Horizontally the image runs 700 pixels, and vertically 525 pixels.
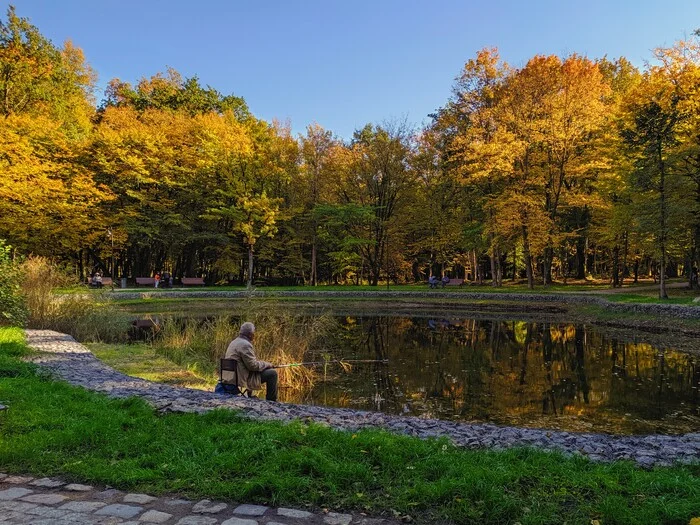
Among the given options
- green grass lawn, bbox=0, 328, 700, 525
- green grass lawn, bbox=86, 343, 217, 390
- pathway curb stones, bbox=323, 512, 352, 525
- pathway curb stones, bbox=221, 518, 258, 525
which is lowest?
green grass lawn, bbox=86, 343, 217, 390

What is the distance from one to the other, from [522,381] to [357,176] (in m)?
30.5

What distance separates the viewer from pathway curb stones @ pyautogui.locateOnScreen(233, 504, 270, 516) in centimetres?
329

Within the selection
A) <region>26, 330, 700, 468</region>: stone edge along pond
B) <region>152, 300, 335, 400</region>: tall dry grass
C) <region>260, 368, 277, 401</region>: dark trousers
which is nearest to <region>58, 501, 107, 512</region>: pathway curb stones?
<region>26, 330, 700, 468</region>: stone edge along pond

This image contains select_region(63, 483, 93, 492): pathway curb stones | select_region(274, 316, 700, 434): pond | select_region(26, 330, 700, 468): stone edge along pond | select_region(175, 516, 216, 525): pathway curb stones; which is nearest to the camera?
select_region(175, 516, 216, 525): pathway curb stones

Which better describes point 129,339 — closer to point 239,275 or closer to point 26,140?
point 26,140

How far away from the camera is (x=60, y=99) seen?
1420 inches

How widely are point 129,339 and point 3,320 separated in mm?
3159

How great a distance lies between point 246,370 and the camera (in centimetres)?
727

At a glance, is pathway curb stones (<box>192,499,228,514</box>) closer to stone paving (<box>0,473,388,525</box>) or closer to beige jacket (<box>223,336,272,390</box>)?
stone paving (<box>0,473,388,525</box>)

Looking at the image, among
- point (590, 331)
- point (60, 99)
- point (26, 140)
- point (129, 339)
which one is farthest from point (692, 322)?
point (60, 99)

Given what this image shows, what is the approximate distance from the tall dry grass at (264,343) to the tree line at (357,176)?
1594 cm

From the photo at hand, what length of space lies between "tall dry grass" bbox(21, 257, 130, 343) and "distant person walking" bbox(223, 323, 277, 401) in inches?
312

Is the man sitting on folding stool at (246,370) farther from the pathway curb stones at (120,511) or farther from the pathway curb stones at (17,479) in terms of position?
the pathway curb stones at (120,511)

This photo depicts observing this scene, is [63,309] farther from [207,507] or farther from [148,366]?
[207,507]
